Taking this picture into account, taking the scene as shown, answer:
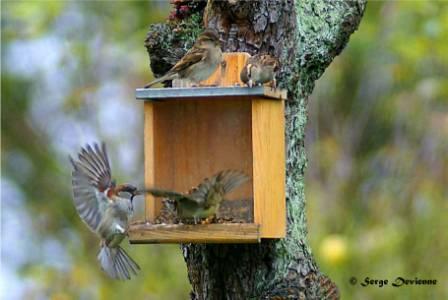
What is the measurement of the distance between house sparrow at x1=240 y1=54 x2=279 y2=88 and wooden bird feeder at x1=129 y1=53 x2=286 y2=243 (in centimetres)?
3

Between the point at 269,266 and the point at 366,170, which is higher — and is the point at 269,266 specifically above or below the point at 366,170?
below

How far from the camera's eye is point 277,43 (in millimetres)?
3789

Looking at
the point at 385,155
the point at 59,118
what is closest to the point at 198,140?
the point at 385,155

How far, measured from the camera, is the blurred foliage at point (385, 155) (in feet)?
19.6

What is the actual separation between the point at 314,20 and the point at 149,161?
0.82 m

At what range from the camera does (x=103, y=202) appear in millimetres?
3732

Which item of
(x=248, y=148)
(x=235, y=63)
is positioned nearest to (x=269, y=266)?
(x=248, y=148)

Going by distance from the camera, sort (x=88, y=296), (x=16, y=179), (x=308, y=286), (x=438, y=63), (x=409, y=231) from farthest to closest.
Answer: (x=16, y=179) < (x=438, y=63) < (x=88, y=296) < (x=409, y=231) < (x=308, y=286)

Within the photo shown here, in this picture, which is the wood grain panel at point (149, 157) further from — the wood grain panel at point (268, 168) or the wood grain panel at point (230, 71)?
the wood grain panel at point (268, 168)

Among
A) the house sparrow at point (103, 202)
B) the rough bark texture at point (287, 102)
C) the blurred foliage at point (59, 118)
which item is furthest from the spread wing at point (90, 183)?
the blurred foliage at point (59, 118)

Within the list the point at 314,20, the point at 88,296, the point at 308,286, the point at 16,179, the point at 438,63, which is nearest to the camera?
the point at 308,286

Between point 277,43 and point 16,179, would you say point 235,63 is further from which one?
point 16,179

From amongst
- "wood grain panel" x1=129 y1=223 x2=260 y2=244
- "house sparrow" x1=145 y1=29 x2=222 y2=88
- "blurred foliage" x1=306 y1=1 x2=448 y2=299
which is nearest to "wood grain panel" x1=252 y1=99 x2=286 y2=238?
"wood grain panel" x1=129 y1=223 x2=260 y2=244

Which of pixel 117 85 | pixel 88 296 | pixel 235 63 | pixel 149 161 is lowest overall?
pixel 88 296
